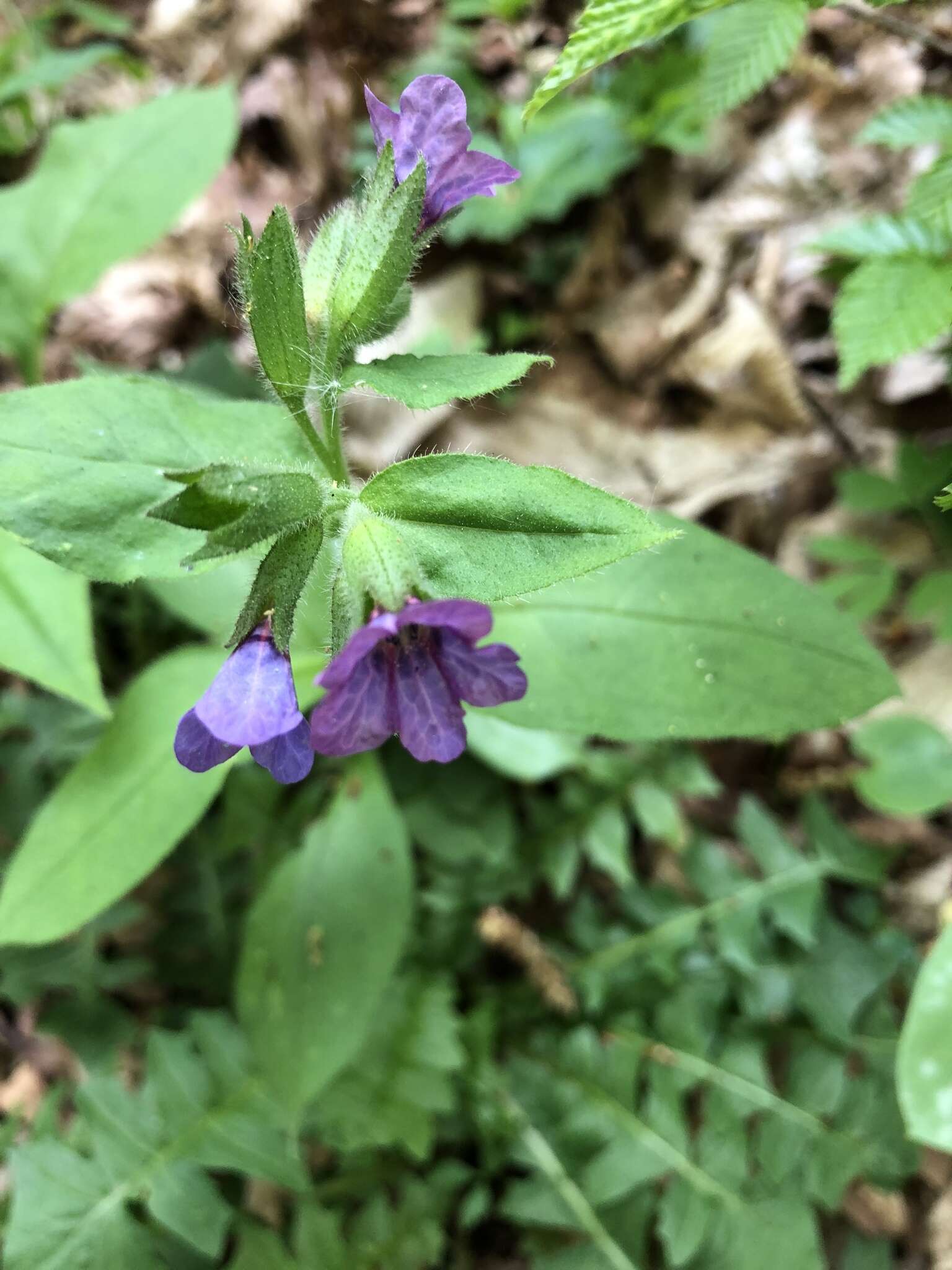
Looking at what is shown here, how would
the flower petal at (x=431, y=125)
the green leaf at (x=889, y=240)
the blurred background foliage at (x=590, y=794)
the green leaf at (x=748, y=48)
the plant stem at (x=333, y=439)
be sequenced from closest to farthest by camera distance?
1. the flower petal at (x=431, y=125)
2. the plant stem at (x=333, y=439)
3. the green leaf at (x=748, y=48)
4. the green leaf at (x=889, y=240)
5. the blurred background foliage at (x=590, y=794)

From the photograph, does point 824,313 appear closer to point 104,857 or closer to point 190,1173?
point 104,857

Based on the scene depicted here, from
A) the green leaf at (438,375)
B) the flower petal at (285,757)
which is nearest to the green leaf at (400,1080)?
the flower petal at (285,757)

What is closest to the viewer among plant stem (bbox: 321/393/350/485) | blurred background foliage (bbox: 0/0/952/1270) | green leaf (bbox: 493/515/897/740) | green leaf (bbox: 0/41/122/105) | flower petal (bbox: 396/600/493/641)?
flower petal (bbox: 396/600/493/641)

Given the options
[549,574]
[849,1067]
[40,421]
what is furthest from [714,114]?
[849,1067]

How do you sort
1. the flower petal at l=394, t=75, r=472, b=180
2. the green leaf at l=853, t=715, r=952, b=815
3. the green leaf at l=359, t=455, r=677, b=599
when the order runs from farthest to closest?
the green leaf at l=853, t=715, r=952, b=815, the flower petal at l=394, t=75, r=472, b=180, the green leaf at l=359, t=455, r=677, b=599

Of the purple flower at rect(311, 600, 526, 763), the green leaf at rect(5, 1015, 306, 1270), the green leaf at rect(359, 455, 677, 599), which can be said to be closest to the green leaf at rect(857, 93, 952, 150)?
the green leaf at rect(359, 455, 677, 599)

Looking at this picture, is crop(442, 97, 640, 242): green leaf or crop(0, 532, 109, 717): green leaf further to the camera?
crop(442, 97, 640, 242): green leaf

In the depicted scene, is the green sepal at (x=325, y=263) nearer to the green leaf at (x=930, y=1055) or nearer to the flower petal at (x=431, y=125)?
the flower petal at (x=431, y=125)

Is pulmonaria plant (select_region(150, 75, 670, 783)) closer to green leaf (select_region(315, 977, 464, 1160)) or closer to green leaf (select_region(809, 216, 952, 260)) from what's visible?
green leaf (select_region(809, 216, 952, 260))
